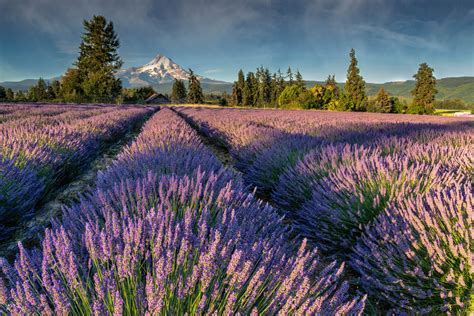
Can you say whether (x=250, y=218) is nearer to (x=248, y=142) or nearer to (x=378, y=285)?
(x=378, y=285)

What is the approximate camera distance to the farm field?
2.68 feet

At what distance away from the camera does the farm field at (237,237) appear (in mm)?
817

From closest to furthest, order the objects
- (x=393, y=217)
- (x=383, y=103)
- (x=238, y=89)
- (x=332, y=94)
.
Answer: (x=393, y=217), (x=332, y=94), (x=383, y=103), (x=238, y=89)

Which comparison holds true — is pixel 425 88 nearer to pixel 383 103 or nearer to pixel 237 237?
pixel 383 103

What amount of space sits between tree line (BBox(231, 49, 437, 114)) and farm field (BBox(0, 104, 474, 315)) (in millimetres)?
35180

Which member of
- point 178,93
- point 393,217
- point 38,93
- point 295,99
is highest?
point 178,93

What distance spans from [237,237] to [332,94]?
46.1 meters

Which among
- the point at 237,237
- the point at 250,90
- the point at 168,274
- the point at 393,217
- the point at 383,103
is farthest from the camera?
the point at 250,90

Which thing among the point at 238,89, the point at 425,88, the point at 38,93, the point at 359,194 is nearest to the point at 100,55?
the point at 38,93

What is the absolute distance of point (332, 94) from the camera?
4319 cm

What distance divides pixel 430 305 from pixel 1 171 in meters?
3.10

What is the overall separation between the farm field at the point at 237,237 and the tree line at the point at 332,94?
35.2 metres

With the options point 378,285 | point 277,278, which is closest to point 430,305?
point 378,285

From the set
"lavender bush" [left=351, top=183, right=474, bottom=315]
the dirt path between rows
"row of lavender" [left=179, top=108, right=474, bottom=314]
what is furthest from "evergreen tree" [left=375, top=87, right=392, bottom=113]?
"lavender bush" [left=351, top=183, right=474, bottom=315]
